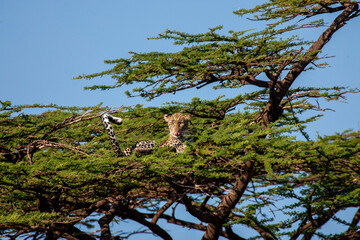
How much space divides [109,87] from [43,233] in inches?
149

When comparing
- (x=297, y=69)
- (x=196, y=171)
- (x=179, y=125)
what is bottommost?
(x=196, y=171)

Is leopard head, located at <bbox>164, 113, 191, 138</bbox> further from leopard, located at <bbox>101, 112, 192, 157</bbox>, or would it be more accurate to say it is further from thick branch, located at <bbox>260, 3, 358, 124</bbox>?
thick branch, located at <bbox>260, 3, 358, 124</bbox>

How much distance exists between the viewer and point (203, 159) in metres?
8.63

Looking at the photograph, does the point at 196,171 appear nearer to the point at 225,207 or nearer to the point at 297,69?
the point at 225,207

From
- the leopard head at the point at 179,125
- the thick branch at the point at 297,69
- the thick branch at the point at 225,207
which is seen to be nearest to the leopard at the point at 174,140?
the leopard head at the point at 179,125

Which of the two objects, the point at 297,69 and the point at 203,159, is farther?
the point at 297,69

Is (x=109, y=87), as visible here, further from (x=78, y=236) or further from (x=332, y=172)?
(x=332, y=172)

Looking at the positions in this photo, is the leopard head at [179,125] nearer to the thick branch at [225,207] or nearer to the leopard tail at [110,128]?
the leopard tail at [110,128]

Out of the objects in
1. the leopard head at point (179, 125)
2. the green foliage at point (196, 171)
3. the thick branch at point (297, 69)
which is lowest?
the green foliage at point (196, 171)

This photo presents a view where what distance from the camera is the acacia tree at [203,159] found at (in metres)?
8.45

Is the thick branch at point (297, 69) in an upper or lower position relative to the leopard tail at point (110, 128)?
upper

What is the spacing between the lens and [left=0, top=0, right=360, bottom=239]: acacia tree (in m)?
8.45

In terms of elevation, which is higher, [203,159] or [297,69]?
[297,69]

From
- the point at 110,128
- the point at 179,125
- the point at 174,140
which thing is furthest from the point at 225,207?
the point at 110,128
